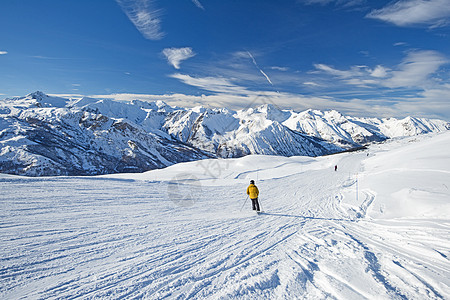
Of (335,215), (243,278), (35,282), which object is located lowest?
(335,215)

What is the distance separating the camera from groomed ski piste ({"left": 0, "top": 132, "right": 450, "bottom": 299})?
4412 millimetres

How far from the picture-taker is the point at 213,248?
6.40m

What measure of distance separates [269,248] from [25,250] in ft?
22.3

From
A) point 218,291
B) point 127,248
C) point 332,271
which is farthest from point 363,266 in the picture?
point 127,248

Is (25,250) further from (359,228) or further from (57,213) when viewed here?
(359,228)

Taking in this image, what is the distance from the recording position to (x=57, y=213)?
8.84 m

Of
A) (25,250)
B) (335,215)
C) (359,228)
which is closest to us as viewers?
(25,250)

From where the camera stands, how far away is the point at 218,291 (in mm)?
4320

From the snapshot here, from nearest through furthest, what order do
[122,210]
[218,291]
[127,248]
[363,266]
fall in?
[218,291] → [363,266] → [127,248] → [122,210]

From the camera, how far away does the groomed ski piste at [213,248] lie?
4412 millimetres

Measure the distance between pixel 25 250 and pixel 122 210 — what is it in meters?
4.28

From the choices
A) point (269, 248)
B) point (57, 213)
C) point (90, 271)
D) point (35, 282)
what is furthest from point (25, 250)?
point (269, 248)

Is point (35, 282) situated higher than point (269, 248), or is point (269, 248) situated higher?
point (35, 282)

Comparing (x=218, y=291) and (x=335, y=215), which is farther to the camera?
(x=335, y=215)
